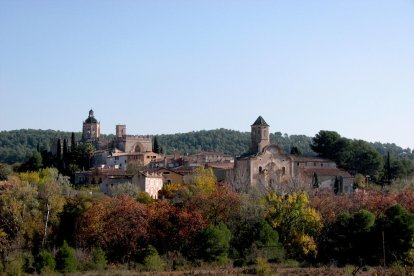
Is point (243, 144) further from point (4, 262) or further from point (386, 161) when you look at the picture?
point (4, 262)

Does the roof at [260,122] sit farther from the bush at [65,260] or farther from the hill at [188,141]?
the hill at [188,141]

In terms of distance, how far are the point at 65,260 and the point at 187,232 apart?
688 cm

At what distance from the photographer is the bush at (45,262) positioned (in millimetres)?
33794

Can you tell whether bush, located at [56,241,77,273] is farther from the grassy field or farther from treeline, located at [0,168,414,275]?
the grassy field

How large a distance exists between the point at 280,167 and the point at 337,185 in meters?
5.13

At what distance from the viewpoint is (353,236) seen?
37.1m

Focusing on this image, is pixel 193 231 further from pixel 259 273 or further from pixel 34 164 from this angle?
pixel 34 164

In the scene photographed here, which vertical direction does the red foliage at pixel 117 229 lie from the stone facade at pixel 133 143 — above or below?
below

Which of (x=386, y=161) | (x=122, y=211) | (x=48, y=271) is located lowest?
(x=48, y=271)

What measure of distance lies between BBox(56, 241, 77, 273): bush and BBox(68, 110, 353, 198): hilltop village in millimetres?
13915

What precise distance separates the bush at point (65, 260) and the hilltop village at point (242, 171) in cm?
1391

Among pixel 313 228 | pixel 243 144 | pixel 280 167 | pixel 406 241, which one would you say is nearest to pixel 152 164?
pixel 280 167

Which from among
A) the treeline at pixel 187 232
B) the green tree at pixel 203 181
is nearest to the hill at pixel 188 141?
the green tree at pixel 203 181

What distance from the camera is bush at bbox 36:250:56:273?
33794 mm
